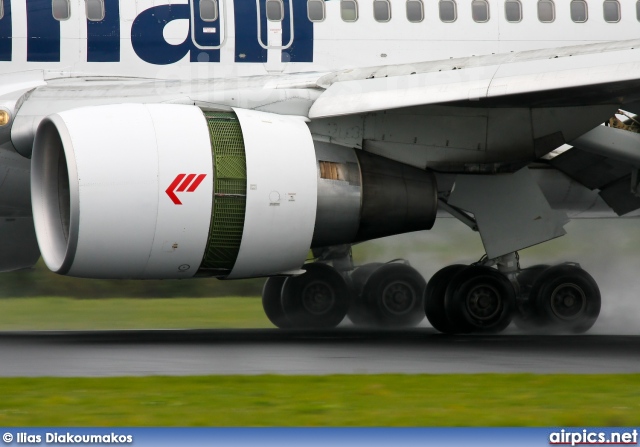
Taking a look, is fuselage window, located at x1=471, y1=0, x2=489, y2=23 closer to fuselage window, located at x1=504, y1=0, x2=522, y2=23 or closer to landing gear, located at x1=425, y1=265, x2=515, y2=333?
fuselage window, located at x1=504, y1=0, x2=522, y2=23

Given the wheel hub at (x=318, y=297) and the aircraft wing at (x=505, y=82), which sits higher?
the aircraft wing at (x=505, y=82)

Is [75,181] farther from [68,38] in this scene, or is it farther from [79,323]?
[79,323]

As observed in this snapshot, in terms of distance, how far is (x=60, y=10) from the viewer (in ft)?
39.6

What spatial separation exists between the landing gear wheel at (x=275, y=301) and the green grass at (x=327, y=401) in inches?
264

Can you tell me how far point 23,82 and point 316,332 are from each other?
13.9 feet

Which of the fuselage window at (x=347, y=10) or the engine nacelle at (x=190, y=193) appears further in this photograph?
the fuselage window at (x=347, y=10)

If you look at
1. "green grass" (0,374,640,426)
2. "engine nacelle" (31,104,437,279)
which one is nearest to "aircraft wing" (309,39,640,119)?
"engine nacelle" (31,104,437,279)

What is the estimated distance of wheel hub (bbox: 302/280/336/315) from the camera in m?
15.1

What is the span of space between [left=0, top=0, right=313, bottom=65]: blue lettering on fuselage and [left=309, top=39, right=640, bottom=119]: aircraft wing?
51.3 inches

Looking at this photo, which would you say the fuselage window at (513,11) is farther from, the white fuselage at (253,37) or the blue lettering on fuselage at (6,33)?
the blue lettering on fuselage at (6,33)

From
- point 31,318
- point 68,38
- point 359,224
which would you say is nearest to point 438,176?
point 359,224

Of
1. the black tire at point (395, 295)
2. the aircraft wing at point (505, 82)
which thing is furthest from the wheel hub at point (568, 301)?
the aircraft wing at point (505, 82)

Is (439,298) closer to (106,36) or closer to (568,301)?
(568,301)

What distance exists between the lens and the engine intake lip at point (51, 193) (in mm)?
10453
